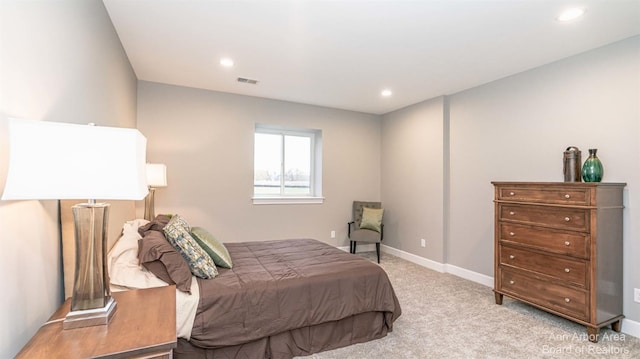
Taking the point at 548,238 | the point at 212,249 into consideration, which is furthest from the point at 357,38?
the point at 548,238

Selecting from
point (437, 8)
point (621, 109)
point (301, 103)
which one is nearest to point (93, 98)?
point (437, 8)

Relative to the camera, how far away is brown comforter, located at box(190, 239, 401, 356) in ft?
6.50

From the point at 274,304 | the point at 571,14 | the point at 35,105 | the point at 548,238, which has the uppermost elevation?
the point at 571,14

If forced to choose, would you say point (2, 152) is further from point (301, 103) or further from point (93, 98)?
point (301, 103)

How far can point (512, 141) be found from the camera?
3.63m

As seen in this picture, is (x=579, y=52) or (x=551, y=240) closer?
(x=551, y=240)

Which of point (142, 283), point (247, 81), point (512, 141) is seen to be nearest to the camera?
point (142, 283)

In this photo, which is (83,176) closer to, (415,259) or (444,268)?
(444,268)

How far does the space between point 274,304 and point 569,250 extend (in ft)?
8.36

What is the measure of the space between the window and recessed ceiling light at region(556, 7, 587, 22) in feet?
11.5

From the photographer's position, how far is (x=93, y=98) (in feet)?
6.81

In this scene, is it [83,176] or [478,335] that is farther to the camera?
[478,335]

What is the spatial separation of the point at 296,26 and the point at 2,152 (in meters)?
2.12

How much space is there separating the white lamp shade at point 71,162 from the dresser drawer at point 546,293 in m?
3.32
